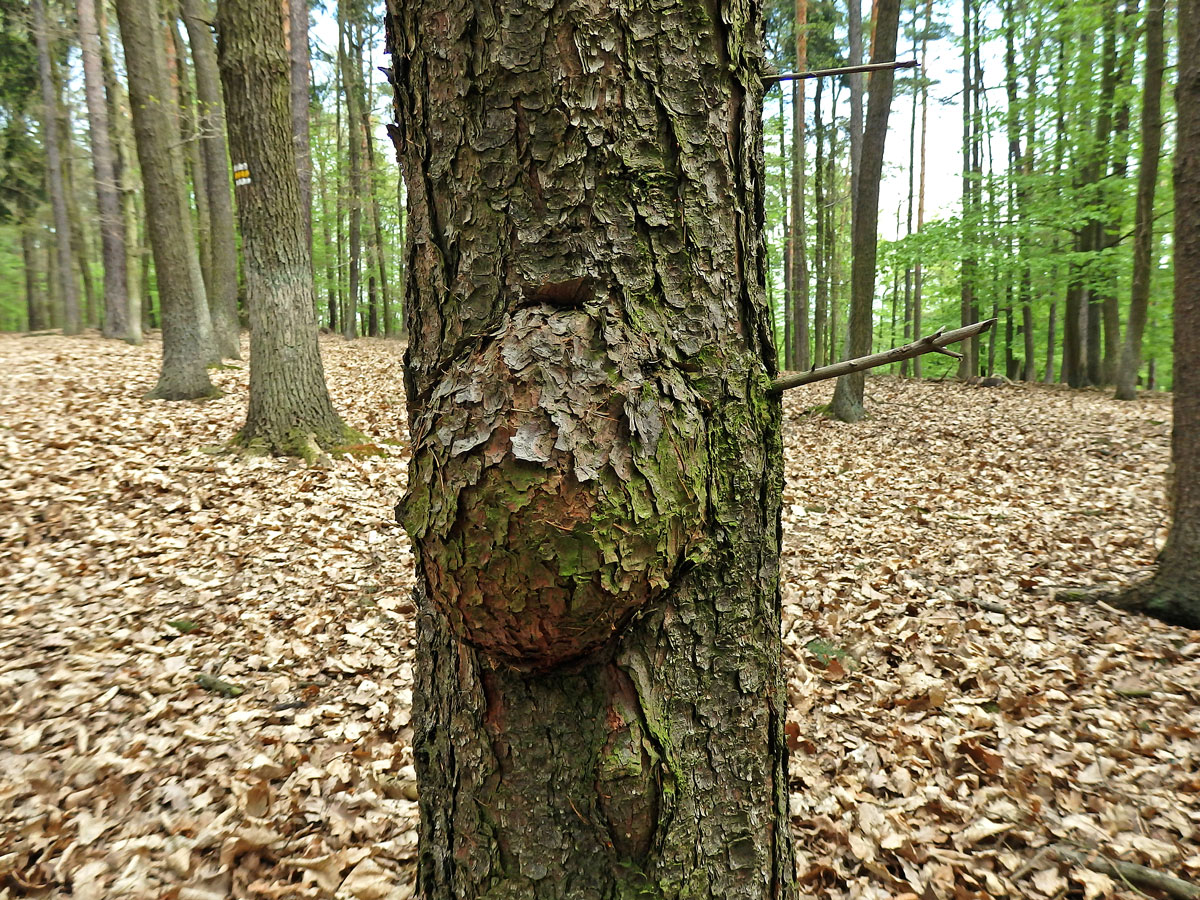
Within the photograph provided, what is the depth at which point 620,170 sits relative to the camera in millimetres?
1133

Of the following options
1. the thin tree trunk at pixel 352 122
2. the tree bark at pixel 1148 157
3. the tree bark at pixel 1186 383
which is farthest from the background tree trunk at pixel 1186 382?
the thin tree trunk at pixel 352 122

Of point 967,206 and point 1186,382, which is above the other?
point 967,206

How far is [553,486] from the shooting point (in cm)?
102

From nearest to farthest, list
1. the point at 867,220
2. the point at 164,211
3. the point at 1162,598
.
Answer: the point at 1162,598 → the point at 164,211 → the point at 867,220

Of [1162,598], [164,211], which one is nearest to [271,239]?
[164,211]

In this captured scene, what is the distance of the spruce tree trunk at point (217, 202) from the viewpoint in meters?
11.2

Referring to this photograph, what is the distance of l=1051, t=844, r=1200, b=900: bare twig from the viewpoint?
2266mm

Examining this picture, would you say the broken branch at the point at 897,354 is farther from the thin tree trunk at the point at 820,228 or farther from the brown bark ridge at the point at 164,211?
the thin tree trunk at the point at 820,228

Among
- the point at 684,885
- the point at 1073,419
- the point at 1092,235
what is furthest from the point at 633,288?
the point at 1092,235

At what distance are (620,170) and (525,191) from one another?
0.55 ft

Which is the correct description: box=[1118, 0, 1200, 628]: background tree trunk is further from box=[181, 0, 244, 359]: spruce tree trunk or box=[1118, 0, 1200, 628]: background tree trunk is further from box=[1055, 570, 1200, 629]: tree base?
box=[181, 0, 244, 359]: spruce tree trunk

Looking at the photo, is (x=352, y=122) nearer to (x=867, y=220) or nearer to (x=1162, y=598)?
(x=867, y=220)

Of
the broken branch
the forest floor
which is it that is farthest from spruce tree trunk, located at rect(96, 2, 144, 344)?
the broken branch

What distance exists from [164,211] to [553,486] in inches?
386
